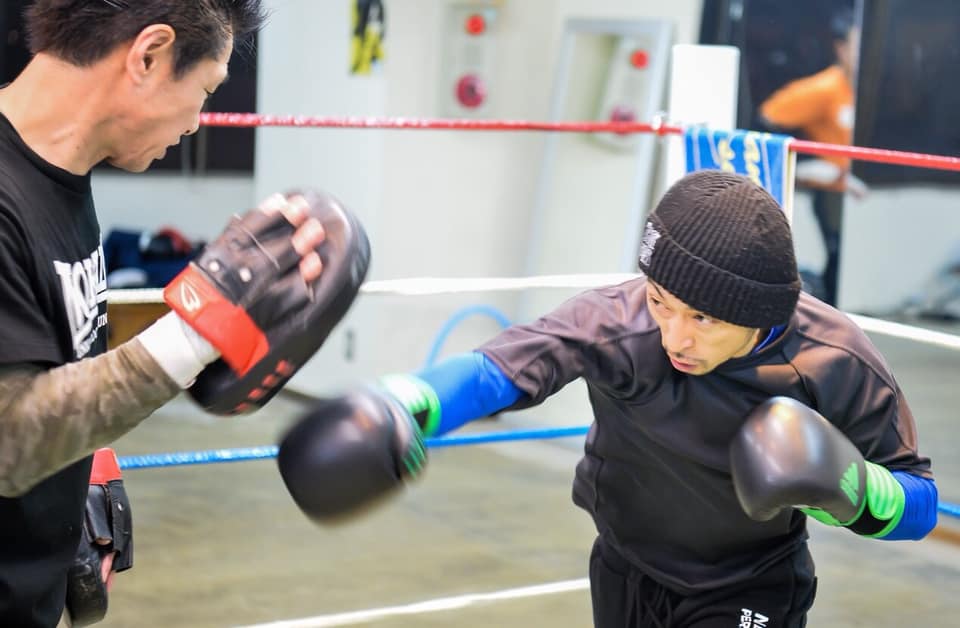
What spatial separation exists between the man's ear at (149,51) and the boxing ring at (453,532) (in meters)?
0.82

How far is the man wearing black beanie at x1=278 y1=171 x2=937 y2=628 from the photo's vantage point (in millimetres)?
1188

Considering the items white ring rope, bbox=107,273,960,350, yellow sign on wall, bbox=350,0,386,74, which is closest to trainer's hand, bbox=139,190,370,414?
white ring rope, bbox=107,273,960,350

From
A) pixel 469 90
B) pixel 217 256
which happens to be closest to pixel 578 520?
pixel 469 90

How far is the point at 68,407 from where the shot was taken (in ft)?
3.16

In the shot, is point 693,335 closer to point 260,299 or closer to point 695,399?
point 695,399

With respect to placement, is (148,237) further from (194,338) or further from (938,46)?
(194,338)

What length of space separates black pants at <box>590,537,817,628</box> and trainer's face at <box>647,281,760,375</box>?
0.31 metres

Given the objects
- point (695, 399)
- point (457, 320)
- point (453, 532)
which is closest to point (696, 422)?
point (695, 399)

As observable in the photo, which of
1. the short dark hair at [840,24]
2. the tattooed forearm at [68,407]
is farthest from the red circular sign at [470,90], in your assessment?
the tattooed forearm at [68,407]

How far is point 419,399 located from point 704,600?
454 mm

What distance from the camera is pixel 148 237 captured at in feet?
16.8

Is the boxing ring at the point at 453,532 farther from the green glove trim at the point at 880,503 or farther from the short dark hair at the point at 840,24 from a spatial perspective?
the short dark hair at the point at 840,24

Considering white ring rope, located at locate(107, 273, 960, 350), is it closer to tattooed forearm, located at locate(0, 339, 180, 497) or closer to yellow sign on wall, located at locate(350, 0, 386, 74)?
tattooed forearm, located at locate(0, 339, 180, 497)

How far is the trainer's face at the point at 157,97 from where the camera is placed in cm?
104
